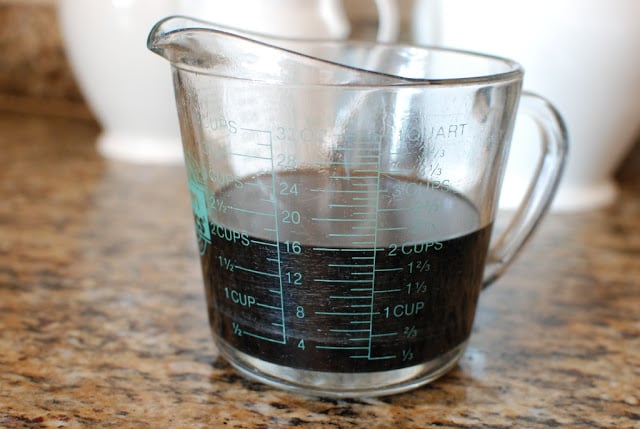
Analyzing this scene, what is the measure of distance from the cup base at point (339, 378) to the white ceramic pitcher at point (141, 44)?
1.85 feet

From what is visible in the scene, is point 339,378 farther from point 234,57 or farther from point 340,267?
point 234,57

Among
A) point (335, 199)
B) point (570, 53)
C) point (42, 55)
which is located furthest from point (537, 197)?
point (42, 55)

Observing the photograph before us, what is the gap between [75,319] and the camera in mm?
623

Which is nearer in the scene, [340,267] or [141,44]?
[340,267]

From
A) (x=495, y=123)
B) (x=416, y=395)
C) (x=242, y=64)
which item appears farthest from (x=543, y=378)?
(x=242, y=64)

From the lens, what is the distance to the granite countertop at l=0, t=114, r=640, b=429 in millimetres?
499

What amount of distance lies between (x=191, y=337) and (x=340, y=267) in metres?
0.20

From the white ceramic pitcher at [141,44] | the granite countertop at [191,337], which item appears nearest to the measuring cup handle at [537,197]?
the granite countertop at [191,337]

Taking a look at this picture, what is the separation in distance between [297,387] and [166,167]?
68 cm

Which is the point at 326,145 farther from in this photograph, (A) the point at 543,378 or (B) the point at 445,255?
(A) the point at 543,378

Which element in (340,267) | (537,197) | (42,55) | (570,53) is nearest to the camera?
(340,267)

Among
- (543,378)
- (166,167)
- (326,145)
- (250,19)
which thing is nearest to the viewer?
(326,145)

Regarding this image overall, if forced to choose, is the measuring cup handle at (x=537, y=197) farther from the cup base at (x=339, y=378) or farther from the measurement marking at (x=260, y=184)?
the measurement marking at (x=260, y=184)

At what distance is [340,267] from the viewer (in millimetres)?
456
